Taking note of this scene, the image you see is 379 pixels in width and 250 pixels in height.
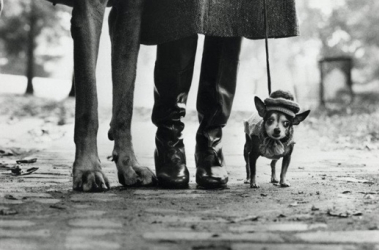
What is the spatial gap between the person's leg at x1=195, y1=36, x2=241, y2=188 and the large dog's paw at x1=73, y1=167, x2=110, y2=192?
63 cm

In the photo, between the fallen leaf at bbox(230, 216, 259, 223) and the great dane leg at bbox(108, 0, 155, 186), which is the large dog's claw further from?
the fallen leaf at bbox(230, 216, 259, 223)

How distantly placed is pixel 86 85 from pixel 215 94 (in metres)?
0.78

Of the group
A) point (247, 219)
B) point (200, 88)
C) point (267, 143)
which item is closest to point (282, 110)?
point (267, 143)

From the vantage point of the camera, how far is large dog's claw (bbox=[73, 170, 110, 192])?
2996mm

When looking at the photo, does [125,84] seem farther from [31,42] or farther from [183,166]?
[31,42]

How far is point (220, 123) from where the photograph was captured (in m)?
3.54

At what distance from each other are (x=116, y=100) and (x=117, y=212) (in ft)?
3.04

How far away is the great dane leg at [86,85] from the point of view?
3.04 meters

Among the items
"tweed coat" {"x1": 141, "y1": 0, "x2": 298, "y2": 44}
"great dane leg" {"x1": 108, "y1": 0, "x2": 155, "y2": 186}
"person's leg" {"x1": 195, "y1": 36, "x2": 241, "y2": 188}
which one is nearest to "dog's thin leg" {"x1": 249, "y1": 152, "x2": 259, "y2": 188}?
"person's leg" {"x1": 195, "y1": 36, "x2": 241, "y2": 188}

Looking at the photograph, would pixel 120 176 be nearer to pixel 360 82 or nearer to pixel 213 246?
pixel 213 246

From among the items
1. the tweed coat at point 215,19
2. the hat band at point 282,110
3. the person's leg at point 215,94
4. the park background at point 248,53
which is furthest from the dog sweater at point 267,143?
the park background at point 248,53

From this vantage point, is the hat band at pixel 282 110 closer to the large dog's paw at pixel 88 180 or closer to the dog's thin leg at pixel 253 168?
the dog's thin leg at pixel 253 168

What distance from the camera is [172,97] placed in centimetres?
342

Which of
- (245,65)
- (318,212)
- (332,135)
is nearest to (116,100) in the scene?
(318,212)
